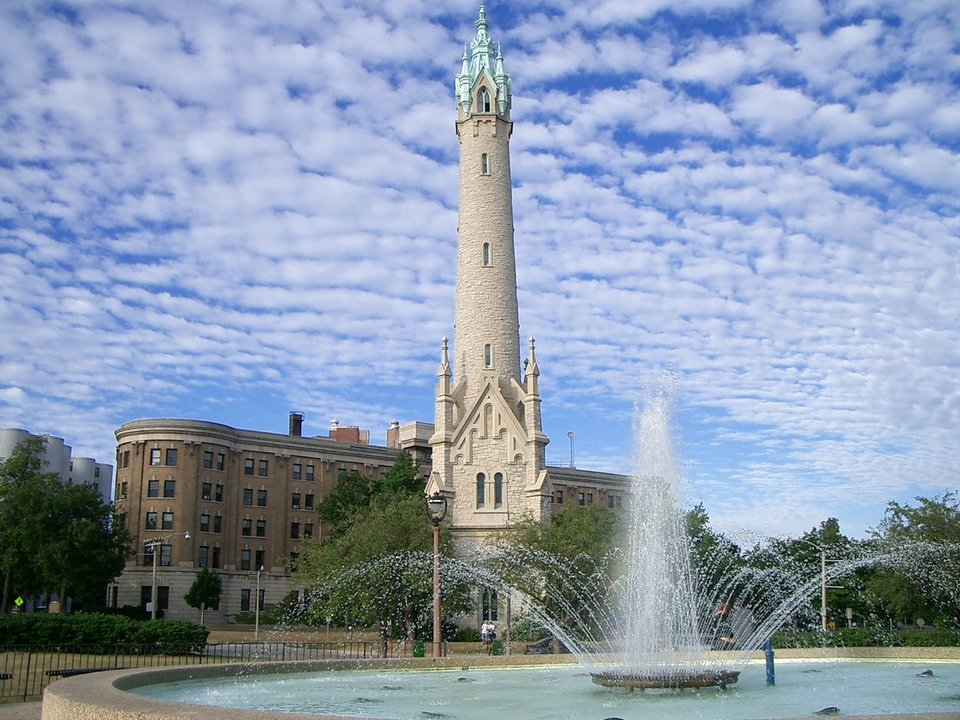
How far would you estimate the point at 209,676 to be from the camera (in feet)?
62.4

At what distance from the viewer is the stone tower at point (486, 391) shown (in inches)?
2179

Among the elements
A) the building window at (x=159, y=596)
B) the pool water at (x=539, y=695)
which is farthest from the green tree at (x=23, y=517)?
the pool water at (x=539, y=695)

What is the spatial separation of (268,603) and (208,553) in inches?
257

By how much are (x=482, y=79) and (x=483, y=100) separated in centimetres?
152

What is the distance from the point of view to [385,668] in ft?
73.6

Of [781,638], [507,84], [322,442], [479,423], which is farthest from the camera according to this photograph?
[322,442]

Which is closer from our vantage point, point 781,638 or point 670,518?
point 670,518

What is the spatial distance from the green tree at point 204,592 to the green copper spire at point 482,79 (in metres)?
37.1

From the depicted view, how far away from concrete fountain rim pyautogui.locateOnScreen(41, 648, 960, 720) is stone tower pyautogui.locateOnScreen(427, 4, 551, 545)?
2733 cm

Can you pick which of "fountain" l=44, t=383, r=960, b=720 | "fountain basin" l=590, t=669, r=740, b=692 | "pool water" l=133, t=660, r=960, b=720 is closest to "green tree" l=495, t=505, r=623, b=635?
"fountain" l=44, t=383, r=960, b=720

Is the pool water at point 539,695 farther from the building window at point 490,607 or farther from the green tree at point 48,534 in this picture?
the green tree at point 48,534

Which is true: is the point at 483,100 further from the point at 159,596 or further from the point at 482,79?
the point at 159,596

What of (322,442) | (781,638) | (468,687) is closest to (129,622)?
(468,687)

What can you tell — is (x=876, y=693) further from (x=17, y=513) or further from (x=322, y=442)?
(x=322, y=442)
